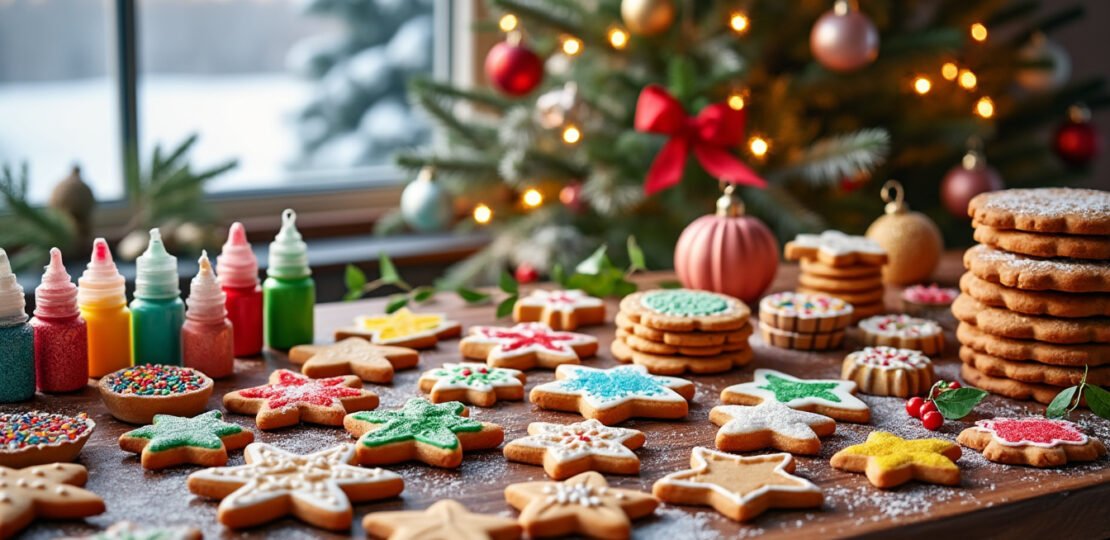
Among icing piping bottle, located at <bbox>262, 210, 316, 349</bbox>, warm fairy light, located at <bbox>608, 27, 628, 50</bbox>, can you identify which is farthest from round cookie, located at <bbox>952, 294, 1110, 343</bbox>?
warm fairy light, located at <bbox>608, 27, 628, 50</bbox>

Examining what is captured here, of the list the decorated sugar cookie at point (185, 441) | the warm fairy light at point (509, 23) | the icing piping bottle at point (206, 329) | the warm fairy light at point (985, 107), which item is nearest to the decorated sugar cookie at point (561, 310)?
the icing piping bottle at point (206, 329)

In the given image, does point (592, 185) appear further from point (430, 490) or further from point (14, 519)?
point (14, 519)

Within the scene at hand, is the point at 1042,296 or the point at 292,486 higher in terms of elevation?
the point at 1042,296

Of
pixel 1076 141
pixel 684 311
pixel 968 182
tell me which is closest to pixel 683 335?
pixel 684 311

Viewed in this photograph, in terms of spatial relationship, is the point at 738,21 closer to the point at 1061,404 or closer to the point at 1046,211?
the point at 1046,211

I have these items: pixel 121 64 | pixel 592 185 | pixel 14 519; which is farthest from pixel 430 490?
pixel 121 64

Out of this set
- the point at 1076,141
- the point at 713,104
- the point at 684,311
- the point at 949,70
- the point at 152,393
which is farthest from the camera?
the point at 1076,141

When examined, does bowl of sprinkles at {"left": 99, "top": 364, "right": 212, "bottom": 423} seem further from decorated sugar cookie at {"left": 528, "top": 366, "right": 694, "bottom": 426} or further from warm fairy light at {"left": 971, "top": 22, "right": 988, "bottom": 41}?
warm fairy light at {"left": 971, "top": 22, "right": 988, "bottom": 41}
